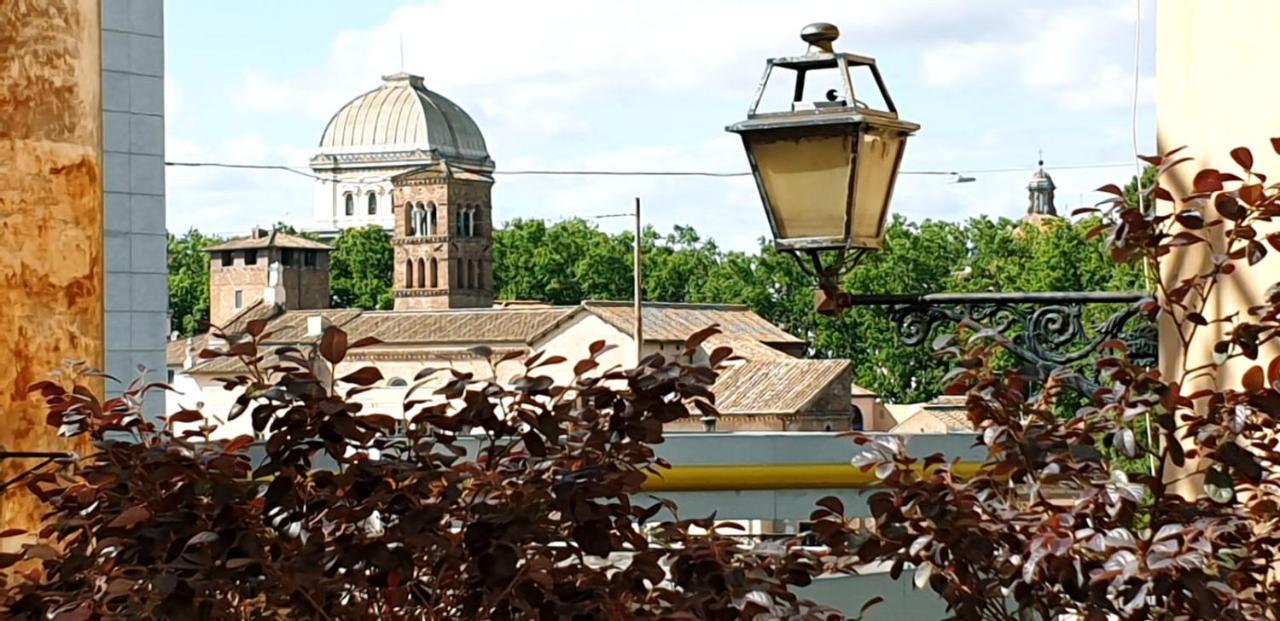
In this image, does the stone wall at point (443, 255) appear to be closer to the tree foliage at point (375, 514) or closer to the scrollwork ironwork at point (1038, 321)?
the scrollwork ironwork at point (1038, 321)

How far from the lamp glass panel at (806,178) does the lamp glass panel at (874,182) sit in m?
0.03

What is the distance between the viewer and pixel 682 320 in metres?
62.9

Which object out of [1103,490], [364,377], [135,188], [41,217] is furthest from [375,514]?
[135,188]

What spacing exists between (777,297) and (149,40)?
2880 inches

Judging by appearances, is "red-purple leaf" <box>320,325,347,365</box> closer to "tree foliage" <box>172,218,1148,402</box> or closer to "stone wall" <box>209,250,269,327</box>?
"tree foliage" <box>172,218,1148,402</box>

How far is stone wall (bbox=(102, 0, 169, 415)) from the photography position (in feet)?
25.4

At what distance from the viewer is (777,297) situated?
80.7 meters

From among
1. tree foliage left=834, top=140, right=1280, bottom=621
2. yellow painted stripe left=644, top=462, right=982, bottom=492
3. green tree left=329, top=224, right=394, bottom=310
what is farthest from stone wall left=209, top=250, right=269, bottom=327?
tree foliage left=834, top=140, right=1280, bottom=621

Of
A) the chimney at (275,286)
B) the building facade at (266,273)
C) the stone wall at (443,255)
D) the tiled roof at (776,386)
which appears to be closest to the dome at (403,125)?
the stone wall at (443,255)

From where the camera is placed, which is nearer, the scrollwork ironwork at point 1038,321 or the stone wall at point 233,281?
the scrollwork ironwork at point 1038,321

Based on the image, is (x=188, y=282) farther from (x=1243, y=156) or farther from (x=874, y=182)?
(x=1243, y=156)

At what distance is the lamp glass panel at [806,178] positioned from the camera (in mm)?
3930

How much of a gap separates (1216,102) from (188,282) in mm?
106289

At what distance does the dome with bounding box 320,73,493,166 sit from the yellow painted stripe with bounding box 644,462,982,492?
14032 centimetres
